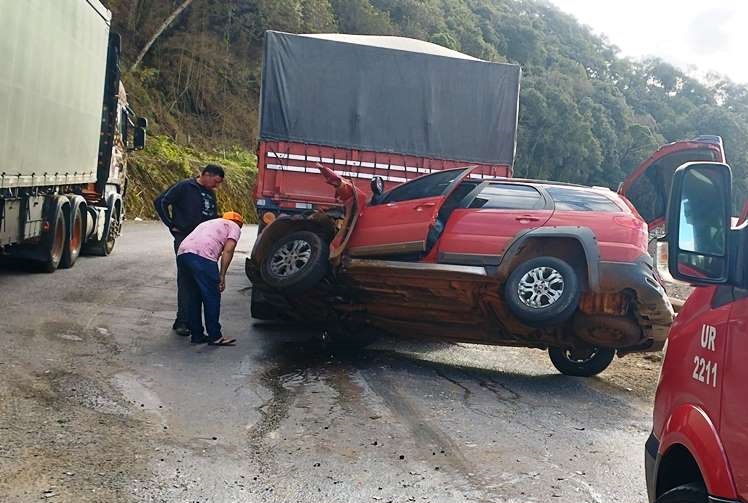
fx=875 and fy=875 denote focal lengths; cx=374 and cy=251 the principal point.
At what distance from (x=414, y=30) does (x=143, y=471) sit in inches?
1951

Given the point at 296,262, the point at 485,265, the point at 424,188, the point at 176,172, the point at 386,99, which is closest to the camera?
the point at 485,265

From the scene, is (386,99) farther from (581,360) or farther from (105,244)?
(105,244)

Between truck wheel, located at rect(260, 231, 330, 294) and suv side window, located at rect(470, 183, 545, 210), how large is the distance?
59.2 inches

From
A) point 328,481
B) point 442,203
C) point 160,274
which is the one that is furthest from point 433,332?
point 160,274

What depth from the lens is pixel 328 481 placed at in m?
4.69

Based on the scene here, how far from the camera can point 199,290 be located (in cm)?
837

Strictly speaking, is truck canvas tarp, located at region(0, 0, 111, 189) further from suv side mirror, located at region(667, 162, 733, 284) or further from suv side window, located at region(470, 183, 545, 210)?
suv side mirror, located at region(667, 162, 733, 284)

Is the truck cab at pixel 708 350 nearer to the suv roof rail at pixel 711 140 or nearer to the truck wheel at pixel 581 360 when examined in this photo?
the suv roof rail at pixel 711 140

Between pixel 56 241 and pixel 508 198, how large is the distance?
710 cm

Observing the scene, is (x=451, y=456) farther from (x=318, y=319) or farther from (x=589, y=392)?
(x=318, y=319)

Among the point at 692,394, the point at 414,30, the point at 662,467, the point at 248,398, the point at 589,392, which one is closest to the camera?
the point at 692,394

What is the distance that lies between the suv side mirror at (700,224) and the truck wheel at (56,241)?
34.1ft

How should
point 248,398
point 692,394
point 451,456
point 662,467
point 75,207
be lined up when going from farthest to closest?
point 75,207, point 248,398, point 451,456, point 662,467, point 692,394

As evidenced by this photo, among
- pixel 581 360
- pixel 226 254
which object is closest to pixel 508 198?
pixel 581 360
